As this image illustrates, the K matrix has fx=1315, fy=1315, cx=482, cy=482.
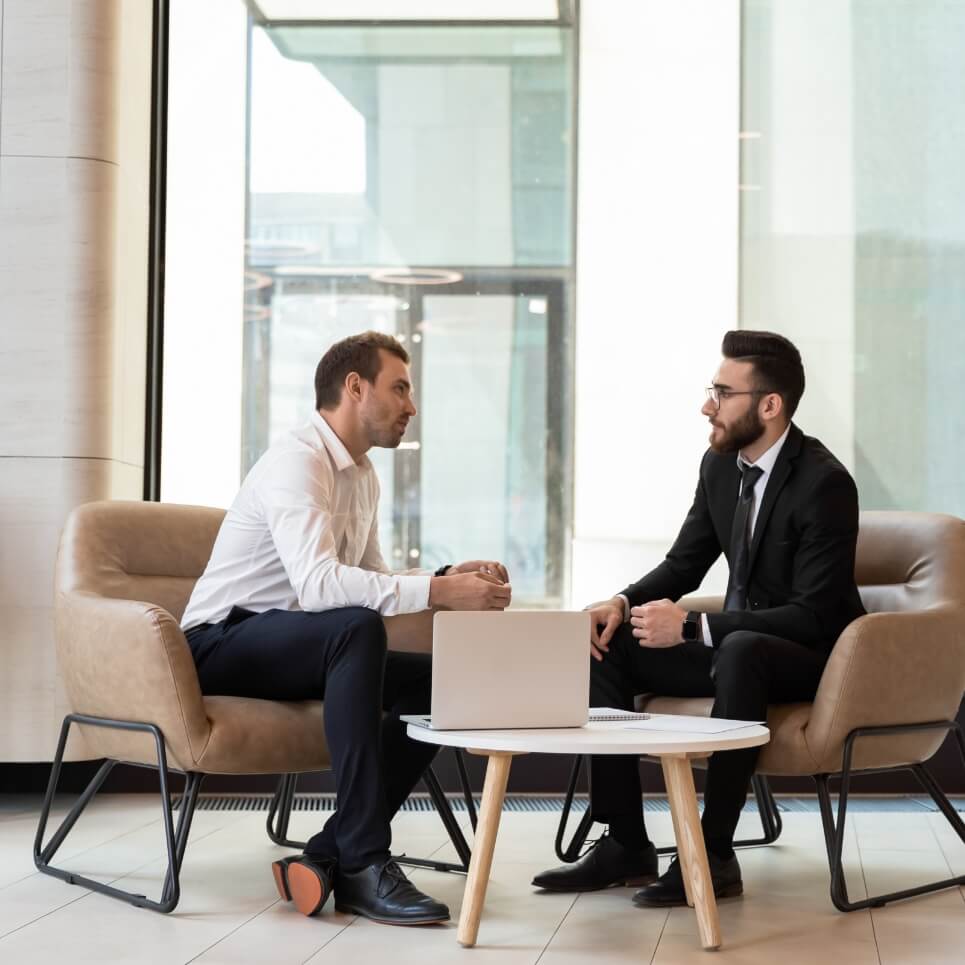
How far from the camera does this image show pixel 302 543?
2.72 m

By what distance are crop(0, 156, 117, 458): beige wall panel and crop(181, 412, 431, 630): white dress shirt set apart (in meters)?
1.03

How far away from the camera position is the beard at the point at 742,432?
3.08 metres

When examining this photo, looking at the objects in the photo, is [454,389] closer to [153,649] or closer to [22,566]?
[22,566]

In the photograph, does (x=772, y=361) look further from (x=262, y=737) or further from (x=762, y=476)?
(x=262, y=737)

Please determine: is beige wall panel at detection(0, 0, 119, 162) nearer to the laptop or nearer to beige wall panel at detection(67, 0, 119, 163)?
beige wall panel at detection(67, 0, 119, 163)

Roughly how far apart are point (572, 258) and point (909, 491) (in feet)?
4.50

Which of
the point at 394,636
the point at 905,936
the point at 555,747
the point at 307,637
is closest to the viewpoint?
the point at 555,747

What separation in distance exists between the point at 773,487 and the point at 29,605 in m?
2.12

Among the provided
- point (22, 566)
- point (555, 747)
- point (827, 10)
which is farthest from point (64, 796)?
point (827, 10)

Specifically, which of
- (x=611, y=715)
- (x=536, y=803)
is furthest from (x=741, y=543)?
(x=536, y=803)

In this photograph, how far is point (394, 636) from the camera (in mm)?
3309

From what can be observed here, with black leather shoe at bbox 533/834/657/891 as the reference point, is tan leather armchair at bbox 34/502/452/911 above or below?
above

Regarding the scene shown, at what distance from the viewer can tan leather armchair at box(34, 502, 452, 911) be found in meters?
2.59

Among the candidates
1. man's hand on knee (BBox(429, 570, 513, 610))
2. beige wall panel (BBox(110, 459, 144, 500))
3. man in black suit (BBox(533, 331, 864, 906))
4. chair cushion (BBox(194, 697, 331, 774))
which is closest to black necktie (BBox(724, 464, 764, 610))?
man in black suit (BBox(533, 331, 864, 906))
